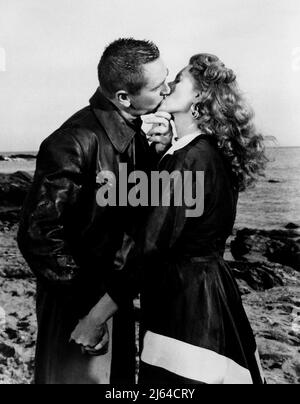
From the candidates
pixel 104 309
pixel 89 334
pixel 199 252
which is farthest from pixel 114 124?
pixel 89 334

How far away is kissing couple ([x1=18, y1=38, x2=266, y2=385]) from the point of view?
7.43ft

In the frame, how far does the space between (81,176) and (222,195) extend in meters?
0.59

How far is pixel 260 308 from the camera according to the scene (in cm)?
293

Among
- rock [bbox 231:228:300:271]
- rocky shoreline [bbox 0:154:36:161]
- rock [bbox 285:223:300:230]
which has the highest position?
rocky shoreline [bbox 0:154:36:161]

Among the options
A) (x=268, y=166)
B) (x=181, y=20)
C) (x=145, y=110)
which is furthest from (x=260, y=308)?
(x=181, y=20)

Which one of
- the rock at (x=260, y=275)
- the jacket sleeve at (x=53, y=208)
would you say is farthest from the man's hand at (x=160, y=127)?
the rock at (x=260, y=275)

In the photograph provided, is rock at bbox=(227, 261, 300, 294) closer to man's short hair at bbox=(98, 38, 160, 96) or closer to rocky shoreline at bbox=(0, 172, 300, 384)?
rocky shoreline at bbox=(0, 172, 300, 384)

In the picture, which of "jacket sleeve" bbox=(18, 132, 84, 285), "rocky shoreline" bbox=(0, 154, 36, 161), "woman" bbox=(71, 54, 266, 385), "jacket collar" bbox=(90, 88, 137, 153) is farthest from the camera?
"rocky shoreline" bbox=(0, 154, 36, 161)

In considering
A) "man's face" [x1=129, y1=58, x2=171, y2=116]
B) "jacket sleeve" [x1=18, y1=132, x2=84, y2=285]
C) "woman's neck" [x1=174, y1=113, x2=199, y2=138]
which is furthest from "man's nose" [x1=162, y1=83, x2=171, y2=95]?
"jacket sleeve" [x1=18, y1=132, x2=84, y2=285]

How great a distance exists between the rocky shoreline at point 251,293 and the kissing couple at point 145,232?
35 centimetres

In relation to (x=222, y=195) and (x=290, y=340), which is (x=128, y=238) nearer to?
(x=222, y=195)

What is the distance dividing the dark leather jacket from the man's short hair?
8 centimetres

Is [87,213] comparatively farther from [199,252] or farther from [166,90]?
[166,90]

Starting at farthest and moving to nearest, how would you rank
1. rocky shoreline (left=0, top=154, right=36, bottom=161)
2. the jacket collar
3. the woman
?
rocky shoreline (left=0, top=154, right=36, bottom=161) → the jacket collar → the woman
